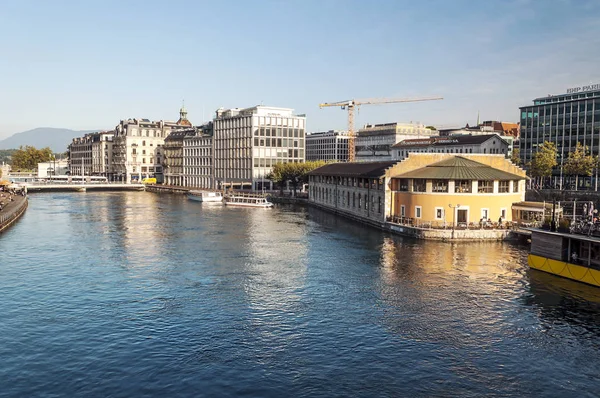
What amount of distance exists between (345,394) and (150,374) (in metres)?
11.2

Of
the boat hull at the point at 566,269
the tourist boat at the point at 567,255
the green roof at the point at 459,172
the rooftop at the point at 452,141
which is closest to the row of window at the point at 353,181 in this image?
the green roof at the point at 459,172

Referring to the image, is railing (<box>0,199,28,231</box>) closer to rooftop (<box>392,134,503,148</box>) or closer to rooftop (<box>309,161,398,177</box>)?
rooftop (<box>309,161,398,177</box>)

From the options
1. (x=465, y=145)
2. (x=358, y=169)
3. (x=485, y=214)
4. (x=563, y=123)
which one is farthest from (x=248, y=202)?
(x=563, y=123)

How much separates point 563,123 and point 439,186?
242 ft

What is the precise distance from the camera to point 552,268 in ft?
178

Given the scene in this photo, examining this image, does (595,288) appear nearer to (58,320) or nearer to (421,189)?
(421,189)

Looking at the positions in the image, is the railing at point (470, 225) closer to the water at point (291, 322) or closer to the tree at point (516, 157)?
the water at point (291, 322)

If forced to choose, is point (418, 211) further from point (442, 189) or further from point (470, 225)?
point (470, 225)

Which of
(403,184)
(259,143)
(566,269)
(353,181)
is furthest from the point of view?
(259,143)

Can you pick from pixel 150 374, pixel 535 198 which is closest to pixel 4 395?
pixel 150 374

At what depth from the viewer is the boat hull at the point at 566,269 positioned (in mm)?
49244

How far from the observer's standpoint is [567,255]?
53.4m

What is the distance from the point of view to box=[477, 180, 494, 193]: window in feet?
262

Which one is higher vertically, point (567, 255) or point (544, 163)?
point (544, 163)
